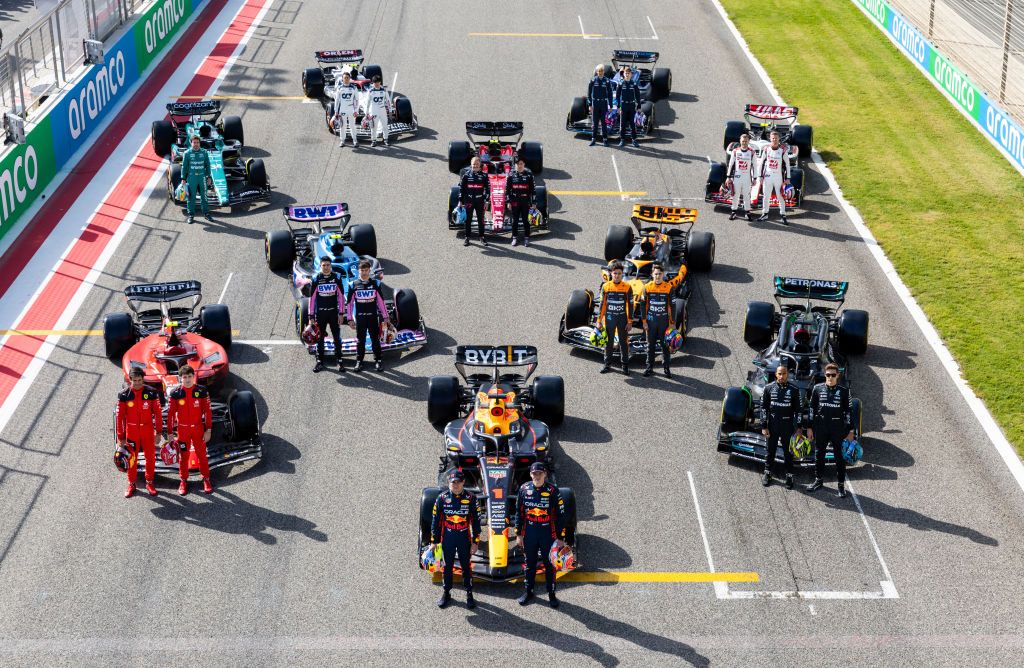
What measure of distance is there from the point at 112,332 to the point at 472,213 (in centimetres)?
858

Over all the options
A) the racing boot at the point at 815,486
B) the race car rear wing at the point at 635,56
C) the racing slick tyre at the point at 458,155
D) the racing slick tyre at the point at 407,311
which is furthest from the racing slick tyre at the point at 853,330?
the race car rear wing at the point at 635,56

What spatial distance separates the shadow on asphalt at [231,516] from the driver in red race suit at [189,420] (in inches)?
8.5

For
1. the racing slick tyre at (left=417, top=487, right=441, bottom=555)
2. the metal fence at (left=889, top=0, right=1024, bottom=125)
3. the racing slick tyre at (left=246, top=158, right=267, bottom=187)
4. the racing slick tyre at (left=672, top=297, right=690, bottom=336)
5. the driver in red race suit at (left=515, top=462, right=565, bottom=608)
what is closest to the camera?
the driver in red race suit at (left=515, top=462, right=565, bottom=608)

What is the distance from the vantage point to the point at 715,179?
30750 mm

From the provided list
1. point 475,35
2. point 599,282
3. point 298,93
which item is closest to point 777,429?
point 599,282

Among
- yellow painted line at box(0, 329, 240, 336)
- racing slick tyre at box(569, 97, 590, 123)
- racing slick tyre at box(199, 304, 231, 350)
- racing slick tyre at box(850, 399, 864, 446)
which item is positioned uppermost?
racing slick tyre at box(569, 97, 590, 123)

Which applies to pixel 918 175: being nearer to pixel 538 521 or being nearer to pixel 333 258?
pixel 333 258

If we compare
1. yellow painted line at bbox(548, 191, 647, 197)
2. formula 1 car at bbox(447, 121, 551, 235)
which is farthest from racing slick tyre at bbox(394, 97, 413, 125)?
yellow painted line at bbox(548, 191, 647, 197)

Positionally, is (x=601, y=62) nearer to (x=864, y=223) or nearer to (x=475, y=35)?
(x=475, y=35)

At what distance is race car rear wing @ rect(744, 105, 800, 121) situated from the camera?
3256cm

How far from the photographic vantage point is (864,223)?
3011 centimetres

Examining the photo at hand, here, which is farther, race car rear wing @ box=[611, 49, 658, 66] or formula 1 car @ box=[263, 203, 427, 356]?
race car rear wing @ box=[611, 49, 658, 66]

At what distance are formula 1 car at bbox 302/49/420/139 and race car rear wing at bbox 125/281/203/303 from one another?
12.3 meters

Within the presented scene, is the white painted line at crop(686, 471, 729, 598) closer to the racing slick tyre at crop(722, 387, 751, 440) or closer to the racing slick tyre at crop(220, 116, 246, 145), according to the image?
the racing slick tyre at crop(722, 387, 751, 440)
